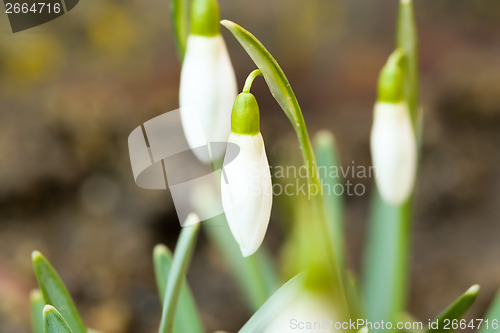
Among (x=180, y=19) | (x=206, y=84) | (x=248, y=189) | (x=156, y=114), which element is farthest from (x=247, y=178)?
(x=156, y=114)

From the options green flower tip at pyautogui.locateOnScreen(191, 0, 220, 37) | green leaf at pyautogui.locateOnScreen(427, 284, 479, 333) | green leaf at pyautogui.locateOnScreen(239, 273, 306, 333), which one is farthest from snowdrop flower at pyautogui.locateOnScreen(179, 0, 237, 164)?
green leaf at pyautogui.locateOnScreen(427, 284, 479, 333)

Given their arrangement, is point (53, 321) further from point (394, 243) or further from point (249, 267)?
point (394, 243)

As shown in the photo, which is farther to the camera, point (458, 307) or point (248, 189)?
point (458, 307)

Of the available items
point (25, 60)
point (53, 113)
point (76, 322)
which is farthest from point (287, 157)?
point (25, 60)

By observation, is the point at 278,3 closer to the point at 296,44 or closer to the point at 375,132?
the point at 296,44

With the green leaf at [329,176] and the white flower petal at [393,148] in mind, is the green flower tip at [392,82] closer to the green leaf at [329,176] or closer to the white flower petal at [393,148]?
the white flower petal at [393,148]

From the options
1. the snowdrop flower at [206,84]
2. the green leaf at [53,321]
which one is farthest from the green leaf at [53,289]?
the snowdrop flower at [206,84]
